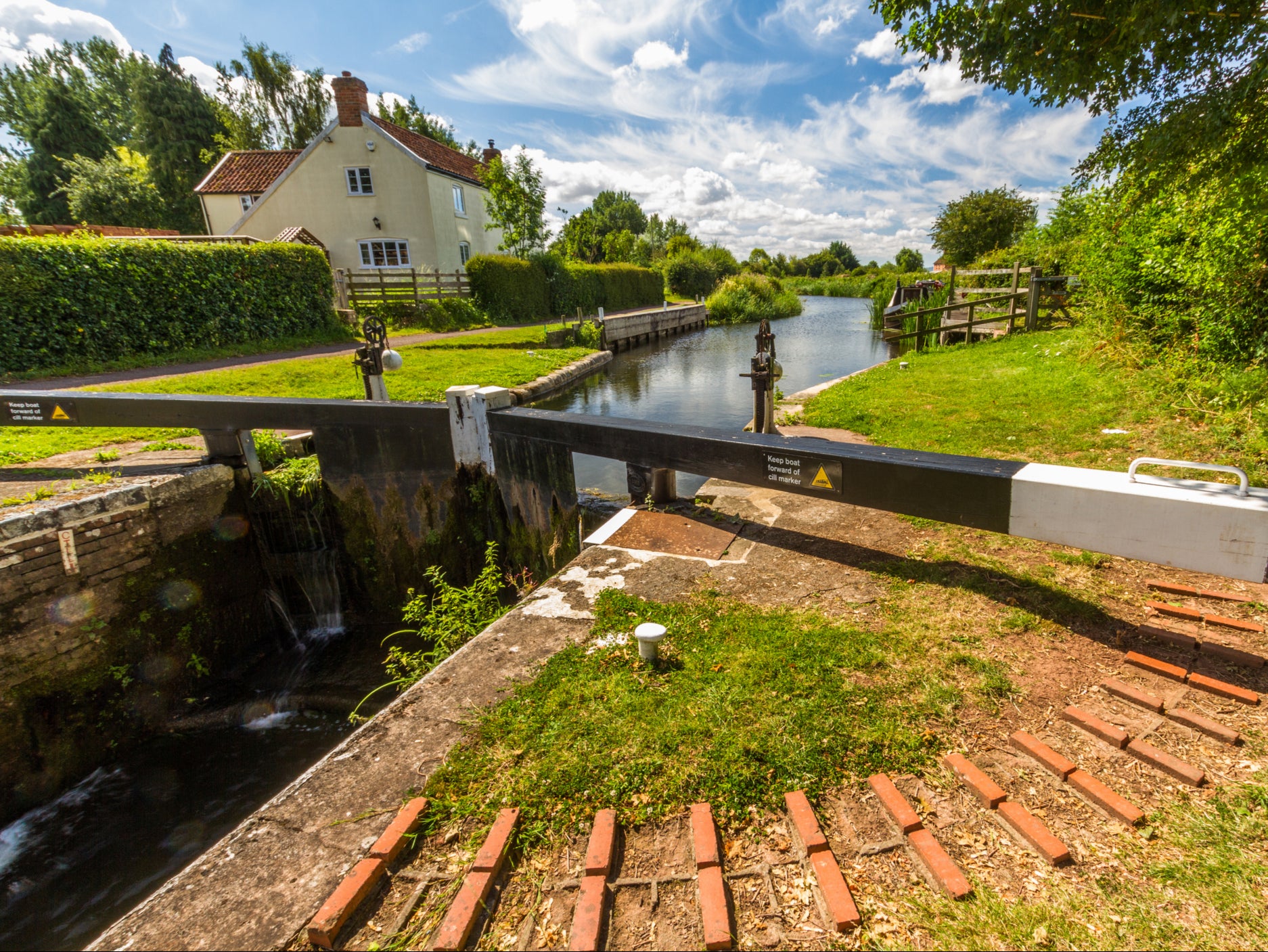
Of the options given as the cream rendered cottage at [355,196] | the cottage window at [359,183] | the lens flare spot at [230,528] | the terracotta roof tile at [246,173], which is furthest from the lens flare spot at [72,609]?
the terracotta roof tile at [246,173]

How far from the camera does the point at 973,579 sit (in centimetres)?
357

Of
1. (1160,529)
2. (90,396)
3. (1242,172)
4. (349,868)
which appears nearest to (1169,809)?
(1160,529)

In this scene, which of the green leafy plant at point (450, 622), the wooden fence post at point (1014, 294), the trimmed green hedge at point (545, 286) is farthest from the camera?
the trimmed green hedge at point (545, 286)

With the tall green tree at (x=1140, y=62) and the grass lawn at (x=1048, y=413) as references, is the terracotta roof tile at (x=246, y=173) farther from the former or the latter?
the tall green tree at (x=1140, y=62)

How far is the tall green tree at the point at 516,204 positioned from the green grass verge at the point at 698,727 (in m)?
27.2

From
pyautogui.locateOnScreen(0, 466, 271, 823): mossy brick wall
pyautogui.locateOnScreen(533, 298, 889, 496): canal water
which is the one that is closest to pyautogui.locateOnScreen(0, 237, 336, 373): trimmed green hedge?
pyautogui.locateOnScreen(533, 298, 889, 496): canal water

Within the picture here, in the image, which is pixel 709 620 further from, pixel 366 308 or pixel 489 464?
pixel 366 308

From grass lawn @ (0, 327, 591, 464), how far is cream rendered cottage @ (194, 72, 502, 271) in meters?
10.6

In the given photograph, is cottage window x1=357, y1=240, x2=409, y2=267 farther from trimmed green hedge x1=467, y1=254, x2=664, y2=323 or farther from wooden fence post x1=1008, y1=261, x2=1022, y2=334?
wooden fence post x1=1008, y1=261, x2=1022, y2=334

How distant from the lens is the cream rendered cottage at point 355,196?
75.1ft

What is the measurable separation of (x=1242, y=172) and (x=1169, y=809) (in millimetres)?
4598

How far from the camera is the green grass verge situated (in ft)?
7.27

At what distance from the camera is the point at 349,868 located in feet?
6.63

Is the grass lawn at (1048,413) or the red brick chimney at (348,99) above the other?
the red brick chimney at (348,99)
